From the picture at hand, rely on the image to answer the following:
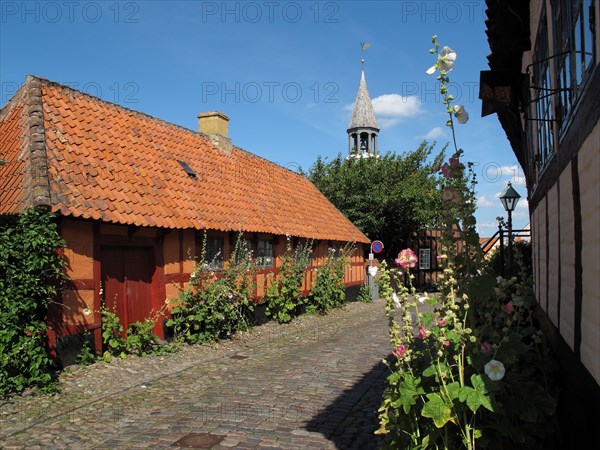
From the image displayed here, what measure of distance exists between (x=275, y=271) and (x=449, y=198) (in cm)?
1083

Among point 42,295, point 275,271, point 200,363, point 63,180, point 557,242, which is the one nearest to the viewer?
point 557,242

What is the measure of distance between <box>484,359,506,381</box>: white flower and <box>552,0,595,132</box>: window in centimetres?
172

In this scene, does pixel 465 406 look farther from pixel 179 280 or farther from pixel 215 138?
pixel 215 138

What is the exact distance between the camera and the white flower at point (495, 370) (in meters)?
2.91

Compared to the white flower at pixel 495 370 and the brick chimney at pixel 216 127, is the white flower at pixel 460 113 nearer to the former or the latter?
the white flower at pixel 495 370

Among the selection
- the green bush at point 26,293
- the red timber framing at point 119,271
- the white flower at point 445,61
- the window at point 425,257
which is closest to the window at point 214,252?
the red timber framing at point 119,271

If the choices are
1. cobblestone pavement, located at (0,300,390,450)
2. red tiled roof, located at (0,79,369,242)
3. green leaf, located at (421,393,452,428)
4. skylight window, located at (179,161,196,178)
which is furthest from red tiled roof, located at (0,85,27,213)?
green leaf, located at (421,393,452,428)

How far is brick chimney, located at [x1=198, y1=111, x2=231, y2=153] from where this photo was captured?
14.8 metres

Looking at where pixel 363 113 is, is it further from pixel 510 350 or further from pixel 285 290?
pixel 510 350

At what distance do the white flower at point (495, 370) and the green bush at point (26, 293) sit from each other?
18.3ft

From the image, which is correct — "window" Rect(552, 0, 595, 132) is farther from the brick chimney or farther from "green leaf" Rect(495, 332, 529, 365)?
the brick chimney

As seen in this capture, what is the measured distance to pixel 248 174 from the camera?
1540 cm

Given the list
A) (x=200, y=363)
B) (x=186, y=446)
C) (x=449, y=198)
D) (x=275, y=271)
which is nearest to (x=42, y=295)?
(x=200, y=363)

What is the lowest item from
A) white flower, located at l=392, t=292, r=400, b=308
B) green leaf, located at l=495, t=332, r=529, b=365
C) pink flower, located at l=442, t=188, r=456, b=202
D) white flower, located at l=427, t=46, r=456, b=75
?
green leaf, located at l=495, t=332, r=529, b=365
